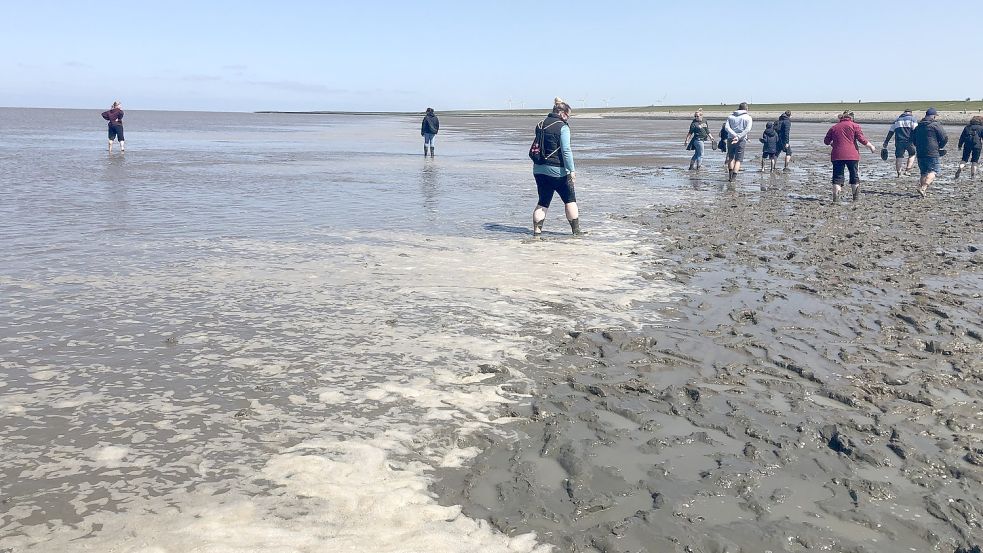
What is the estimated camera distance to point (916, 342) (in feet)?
20.5

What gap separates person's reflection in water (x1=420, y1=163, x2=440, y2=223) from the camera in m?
13.9

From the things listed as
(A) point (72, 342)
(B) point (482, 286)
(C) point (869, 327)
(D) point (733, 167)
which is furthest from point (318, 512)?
(D) point (733, 167)

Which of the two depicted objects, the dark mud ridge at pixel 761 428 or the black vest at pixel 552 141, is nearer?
the dark mud ridge at pixel 761 428

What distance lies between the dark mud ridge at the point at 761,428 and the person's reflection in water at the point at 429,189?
6214mm

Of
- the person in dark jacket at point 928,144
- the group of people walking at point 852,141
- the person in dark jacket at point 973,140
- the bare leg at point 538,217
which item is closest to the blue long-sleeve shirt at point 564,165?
the bare leg at point 538,217

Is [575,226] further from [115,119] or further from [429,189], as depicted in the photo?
[115,119]

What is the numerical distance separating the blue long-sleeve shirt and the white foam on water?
2186 mm

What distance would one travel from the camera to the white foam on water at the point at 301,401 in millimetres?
3477

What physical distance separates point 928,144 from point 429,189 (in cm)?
1132

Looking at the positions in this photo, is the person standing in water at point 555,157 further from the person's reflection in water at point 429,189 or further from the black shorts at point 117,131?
the black shorts at point 117,131

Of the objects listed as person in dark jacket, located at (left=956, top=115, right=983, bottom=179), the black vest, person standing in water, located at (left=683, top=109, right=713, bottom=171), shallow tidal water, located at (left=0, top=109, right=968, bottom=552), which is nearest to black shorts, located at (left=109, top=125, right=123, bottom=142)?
shallow tidal water, located at (left=0, top=109, right=968, bottom=552)

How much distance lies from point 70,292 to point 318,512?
5.36 m

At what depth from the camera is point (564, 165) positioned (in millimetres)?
10883

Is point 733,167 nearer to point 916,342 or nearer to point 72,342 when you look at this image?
point 916,342
